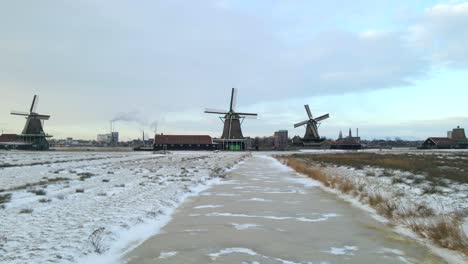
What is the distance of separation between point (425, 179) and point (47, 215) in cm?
1763

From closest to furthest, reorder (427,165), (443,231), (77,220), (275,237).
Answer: (443,231) < (275,237) < (77,220) < (427,165)

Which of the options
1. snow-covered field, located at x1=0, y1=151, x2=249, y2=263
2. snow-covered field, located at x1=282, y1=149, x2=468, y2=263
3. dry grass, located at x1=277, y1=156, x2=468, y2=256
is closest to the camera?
snow-covered field, located at x1=0, y1=151, x2=249, y2=263

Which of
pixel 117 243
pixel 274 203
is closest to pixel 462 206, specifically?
pixel 274 203

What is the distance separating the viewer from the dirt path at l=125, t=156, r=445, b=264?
6828 mm

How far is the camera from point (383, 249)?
742 cm

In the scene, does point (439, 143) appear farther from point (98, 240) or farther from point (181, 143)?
point (98, 240)

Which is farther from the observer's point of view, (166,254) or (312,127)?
(312,127)

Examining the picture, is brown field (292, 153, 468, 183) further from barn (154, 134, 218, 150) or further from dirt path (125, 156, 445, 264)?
barn (154, 134, 218, 150)

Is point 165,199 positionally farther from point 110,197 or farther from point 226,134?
point 226,134

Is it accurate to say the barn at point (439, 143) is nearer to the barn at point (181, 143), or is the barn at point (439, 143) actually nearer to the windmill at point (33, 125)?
the barn at point (181, 143)

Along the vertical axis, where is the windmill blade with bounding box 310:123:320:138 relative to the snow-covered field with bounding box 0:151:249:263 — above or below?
above

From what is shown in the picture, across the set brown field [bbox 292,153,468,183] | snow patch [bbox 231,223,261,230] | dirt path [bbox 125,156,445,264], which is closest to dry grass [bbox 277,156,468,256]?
dirt path [bbox 125,156,445,264]

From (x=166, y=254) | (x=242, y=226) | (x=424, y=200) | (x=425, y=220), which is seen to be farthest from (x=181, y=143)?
(x=166, y=254)

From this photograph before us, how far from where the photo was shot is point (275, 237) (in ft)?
27.2
